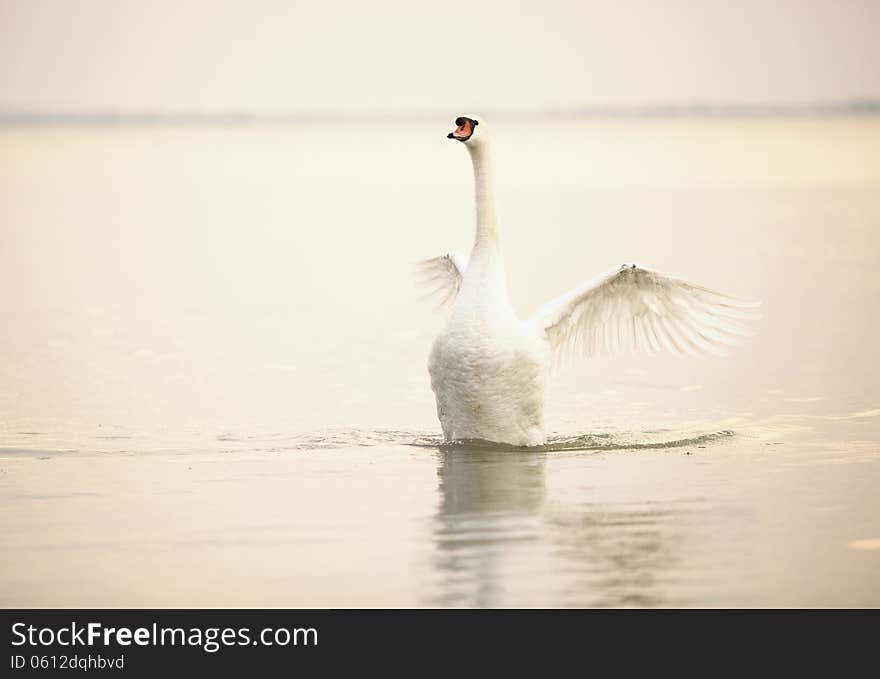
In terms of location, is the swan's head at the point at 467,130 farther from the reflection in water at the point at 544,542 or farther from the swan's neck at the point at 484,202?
the reflection in water at the point at 544,542

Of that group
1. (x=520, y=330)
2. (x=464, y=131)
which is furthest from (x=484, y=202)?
(x=520, y=330)

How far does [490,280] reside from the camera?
13039mm

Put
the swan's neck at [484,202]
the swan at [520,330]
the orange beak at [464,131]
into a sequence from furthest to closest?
1. the orange beak at [464,131]
2. the swan's neck at [484,202]
3. the swan at [520,330]

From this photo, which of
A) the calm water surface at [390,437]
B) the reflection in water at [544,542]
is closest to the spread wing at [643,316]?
the calm water surface at [390,437]

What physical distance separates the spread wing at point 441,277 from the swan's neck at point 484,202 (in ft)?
7.84

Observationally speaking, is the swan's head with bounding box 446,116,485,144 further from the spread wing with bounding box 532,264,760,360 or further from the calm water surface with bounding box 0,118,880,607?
the calm water surface with bounding box 0,118,880,607

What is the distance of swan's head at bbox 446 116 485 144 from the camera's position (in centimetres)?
1345

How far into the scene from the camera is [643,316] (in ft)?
47.3

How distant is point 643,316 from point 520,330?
68.7 inches

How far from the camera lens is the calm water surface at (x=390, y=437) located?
9719 mm

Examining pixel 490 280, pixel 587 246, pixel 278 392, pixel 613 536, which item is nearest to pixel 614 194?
pixel 587 246

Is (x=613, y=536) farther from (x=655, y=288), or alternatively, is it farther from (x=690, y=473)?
(x=655, y=288)

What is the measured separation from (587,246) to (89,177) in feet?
84.8

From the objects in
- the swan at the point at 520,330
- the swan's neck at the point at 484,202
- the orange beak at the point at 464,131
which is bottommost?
the swan at the point at 520,330
